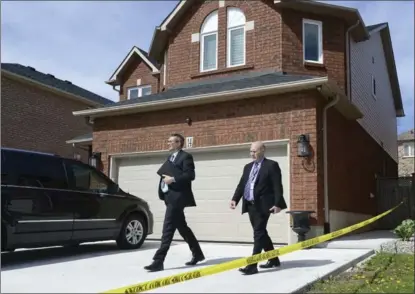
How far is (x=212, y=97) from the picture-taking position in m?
11.1

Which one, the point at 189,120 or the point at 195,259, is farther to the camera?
the point at 189,120

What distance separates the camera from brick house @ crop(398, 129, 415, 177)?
49219 millimetres

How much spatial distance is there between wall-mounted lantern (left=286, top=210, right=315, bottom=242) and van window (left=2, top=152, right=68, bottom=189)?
4330 millimetres

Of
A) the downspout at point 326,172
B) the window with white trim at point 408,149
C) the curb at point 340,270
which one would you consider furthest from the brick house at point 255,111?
the window with white trim at point 408,149

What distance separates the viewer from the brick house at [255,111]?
1027cm

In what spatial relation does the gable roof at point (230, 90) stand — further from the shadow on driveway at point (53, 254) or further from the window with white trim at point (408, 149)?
the window with white trim at point (408, 149)

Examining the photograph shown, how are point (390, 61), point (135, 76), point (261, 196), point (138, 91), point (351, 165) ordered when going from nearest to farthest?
1. point (261, 196)
2. point (351, 165)
3. point (390, 61)
4. point (138, 91)
5. point (135, 76)

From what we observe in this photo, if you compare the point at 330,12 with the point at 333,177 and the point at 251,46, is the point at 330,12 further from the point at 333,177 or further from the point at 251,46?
the point at 333,177

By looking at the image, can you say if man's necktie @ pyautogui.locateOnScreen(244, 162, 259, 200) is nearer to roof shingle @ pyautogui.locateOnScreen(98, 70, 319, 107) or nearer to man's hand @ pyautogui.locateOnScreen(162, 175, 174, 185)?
man's hand @ pyautogui.locateOnScreen(162, 175, 174, 185)

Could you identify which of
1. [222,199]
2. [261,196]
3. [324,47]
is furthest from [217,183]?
[324,47]

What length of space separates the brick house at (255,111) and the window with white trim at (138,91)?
18.2 feet

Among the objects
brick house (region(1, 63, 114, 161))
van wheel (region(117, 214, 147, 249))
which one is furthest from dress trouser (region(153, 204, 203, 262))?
brick house (region(1, 63, 114, 161))

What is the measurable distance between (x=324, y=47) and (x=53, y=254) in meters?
8.83

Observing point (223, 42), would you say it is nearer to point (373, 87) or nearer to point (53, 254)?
point (373, 87)
